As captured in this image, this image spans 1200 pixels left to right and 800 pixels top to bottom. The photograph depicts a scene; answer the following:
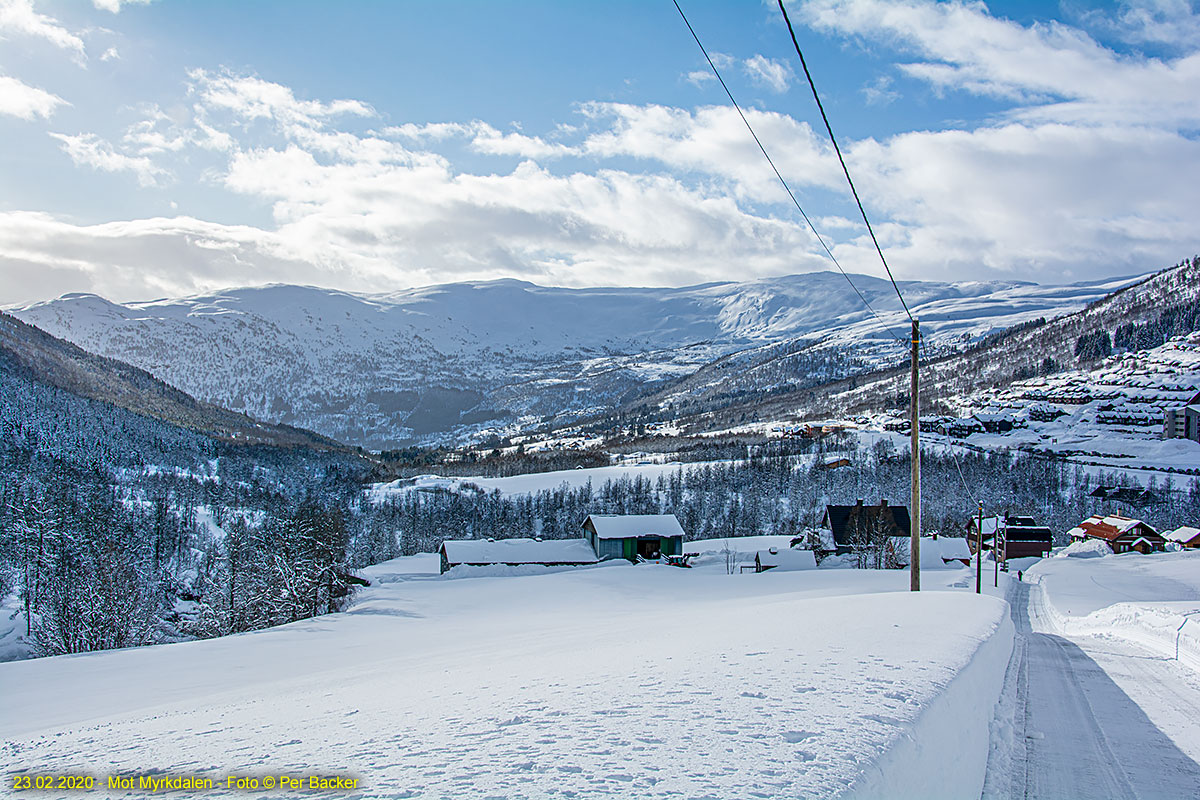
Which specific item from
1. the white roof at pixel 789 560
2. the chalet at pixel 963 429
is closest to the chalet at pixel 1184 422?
the chalet at pixel 963 429

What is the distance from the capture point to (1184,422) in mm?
174375

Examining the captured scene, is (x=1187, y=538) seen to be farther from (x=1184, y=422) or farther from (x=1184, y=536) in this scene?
(x=1184, y=422)

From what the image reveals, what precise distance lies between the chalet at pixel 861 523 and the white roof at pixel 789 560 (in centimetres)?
838

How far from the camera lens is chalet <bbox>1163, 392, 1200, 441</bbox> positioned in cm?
17125

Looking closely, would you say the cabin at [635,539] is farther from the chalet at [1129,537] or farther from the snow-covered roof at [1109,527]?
the snow-covered roof at [1109,527]

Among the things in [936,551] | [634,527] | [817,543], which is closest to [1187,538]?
[936,551]

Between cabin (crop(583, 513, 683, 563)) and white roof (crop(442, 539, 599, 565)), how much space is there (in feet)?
6.42

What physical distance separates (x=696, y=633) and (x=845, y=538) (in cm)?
7495

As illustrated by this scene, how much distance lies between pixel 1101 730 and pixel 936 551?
3129 inches

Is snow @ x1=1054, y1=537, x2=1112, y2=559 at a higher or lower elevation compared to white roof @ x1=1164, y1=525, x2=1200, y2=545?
lower

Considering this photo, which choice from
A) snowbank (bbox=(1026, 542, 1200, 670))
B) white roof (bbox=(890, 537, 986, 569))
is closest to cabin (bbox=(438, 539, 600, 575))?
white roof (bbox=(890, 537, 986, 569))

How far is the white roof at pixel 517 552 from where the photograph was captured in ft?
237

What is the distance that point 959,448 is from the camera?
563 ft

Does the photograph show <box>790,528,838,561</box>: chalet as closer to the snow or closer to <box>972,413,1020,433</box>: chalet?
the snow
